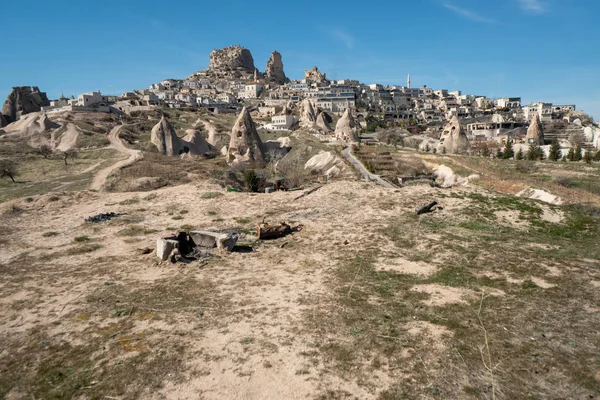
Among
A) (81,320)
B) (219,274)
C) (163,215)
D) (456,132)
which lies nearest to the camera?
(81,320)

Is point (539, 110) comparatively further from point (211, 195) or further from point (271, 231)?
point (271, 231)

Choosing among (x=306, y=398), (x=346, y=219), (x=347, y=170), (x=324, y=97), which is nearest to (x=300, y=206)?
(x=346, y=219)

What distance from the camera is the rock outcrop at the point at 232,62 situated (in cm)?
17469

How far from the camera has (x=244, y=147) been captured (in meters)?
40.3

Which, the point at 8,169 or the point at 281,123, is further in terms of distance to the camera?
the point at 281,123

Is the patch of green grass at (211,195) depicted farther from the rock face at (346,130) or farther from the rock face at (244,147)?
the rock face at (346,130)

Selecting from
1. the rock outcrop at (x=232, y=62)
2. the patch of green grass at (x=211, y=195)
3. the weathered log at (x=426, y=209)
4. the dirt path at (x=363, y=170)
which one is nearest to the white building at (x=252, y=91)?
the rock outcrop at (x=232, y=62)

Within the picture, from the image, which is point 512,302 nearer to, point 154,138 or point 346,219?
point 346,219

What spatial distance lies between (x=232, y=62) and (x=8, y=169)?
155062 millimetres

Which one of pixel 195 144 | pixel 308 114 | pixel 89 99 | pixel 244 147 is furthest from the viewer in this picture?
pixel 89 99

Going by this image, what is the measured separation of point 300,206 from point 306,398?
45.1 ft

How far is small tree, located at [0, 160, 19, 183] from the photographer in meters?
34.0

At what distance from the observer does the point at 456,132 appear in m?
47.9

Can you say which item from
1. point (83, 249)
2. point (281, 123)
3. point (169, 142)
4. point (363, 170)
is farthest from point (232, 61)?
point (83, 249)
